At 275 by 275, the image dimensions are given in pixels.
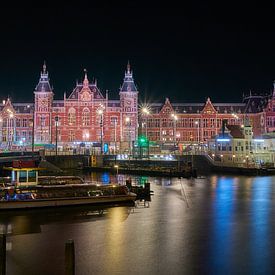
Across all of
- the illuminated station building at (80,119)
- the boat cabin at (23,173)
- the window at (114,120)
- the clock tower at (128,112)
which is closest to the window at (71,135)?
the illuminated station building at (80,119)

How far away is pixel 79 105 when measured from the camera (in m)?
117

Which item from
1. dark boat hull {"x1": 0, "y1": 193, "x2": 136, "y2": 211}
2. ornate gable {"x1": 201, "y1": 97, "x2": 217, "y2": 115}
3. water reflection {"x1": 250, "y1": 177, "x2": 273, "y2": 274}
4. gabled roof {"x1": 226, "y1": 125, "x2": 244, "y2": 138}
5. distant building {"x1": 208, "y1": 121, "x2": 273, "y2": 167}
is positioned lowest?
water reflection {"x1": 250, "y1": 177, "x2": 273, "y2": 274}

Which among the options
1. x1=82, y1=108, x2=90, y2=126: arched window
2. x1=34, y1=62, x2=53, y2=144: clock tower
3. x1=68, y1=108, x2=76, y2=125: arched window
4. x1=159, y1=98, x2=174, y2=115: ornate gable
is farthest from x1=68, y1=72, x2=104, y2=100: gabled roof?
x1=159, y1=98, x2=174, y2=115: ornate gable

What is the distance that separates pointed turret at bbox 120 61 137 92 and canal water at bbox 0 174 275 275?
83.6 metres

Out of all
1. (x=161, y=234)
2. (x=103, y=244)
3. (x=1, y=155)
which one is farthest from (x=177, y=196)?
(x=1, y=155)

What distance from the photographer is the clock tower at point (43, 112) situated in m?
115

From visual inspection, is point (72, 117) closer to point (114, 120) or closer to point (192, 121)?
point (114, 120)

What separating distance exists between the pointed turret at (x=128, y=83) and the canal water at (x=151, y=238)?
8359 centimetres

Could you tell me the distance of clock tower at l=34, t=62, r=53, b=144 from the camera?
379ft

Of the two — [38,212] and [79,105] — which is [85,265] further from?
[79,105]

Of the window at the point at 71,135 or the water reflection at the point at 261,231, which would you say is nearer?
the water reflection at the point at 261,231

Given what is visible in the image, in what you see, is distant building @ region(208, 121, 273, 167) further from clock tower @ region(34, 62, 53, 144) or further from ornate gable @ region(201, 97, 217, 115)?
clock tower @ region(34, 62, 53, 144)

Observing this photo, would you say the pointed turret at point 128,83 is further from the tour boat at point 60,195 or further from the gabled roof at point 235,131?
the tour boat at point 60,195

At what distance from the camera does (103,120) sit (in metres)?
117
